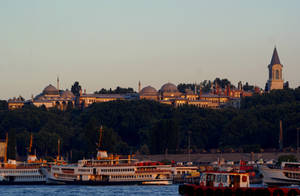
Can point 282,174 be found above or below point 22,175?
below

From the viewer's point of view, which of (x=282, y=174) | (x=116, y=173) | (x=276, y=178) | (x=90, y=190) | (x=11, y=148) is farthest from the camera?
(x=11, y=148)

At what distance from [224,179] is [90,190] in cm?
3411

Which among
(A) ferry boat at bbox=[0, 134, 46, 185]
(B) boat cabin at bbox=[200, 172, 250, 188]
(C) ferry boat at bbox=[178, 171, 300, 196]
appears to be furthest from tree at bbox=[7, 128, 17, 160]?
(C) ferry boat at bbox=[178, 171, 300, 196]

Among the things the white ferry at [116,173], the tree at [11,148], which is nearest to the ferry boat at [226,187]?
the white ferry at [116,173]

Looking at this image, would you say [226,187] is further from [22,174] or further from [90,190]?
[22,174]

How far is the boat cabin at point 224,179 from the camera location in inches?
2195

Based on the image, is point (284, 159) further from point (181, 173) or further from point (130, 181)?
point (130, 181)

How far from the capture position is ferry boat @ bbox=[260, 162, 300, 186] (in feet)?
285

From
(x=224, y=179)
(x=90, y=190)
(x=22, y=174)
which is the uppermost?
(x=22, y=174)

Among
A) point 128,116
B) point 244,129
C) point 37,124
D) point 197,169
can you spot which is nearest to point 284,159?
point 197,169

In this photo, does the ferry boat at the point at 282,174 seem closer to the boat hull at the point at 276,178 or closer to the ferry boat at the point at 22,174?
the boat hull at the point at 276,178

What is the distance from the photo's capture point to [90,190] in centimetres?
8819

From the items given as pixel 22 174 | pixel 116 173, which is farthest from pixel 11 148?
pixel 116 173

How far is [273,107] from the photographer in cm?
15562
